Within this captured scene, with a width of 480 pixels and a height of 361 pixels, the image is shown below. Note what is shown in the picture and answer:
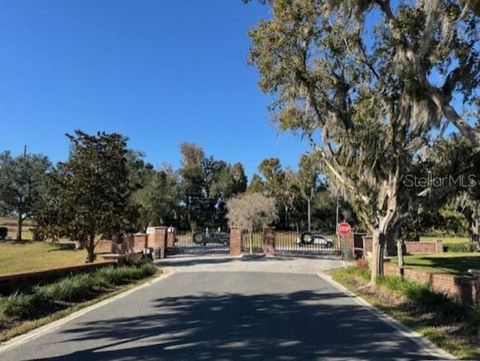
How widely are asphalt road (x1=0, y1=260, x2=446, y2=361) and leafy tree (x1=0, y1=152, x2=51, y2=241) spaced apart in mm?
40000

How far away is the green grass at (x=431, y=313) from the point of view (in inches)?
324

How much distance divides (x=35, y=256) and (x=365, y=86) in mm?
26248

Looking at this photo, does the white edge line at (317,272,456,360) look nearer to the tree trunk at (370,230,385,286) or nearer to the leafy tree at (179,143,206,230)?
the tree trunk at (370,230,385,286)

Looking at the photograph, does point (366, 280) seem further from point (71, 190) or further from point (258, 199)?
point (258, 199)

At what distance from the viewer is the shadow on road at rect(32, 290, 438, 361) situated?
7.28 meters

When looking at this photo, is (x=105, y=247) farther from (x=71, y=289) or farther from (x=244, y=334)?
(x=244, y=334)

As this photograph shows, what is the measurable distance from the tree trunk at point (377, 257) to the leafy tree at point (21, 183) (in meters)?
40.6

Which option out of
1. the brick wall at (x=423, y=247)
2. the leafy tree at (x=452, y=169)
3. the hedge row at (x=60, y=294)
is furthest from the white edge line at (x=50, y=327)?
the brick wall at (x=423, y=247)

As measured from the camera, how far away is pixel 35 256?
34000 millimetres

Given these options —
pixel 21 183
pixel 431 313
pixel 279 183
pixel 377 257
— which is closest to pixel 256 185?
pixel 279 183

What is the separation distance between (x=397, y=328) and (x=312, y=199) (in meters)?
66.7

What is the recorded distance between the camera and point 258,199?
56.4 metres

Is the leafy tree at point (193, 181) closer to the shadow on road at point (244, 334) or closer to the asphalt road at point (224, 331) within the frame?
the asphalt road at point (224, 331)

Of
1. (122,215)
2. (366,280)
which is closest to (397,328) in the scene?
(366,280)
